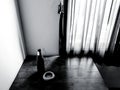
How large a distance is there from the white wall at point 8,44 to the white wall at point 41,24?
16 cm

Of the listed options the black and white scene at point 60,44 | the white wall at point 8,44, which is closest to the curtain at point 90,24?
the black and white scene at point 60,44

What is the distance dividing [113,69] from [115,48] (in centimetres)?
29

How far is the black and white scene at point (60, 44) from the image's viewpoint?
1.03 meters

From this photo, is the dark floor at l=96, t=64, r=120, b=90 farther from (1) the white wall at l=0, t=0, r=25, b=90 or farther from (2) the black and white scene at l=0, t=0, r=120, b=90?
(1) the white wall at l=0, t=0, r=25, b=90

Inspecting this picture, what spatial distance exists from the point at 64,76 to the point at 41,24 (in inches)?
27.6

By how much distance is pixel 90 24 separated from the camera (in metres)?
1.32

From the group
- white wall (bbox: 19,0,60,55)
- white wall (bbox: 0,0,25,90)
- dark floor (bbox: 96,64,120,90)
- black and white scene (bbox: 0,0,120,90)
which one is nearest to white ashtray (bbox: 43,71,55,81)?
black and white scene (bbox: 0,0,120,90)

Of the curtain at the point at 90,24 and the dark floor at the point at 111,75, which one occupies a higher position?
the curtain at the point at 90,24

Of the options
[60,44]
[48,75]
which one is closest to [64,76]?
[48,75]

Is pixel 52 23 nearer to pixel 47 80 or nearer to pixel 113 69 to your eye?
pixel 47 80

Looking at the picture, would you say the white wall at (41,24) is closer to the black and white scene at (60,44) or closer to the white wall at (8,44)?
the black and white scene at (60,44)

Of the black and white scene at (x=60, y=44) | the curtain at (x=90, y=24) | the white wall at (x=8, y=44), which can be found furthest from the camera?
the curtain at (x=90, y=24)

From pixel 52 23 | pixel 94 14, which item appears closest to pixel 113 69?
pixel 94 14

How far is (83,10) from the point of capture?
125 cm
